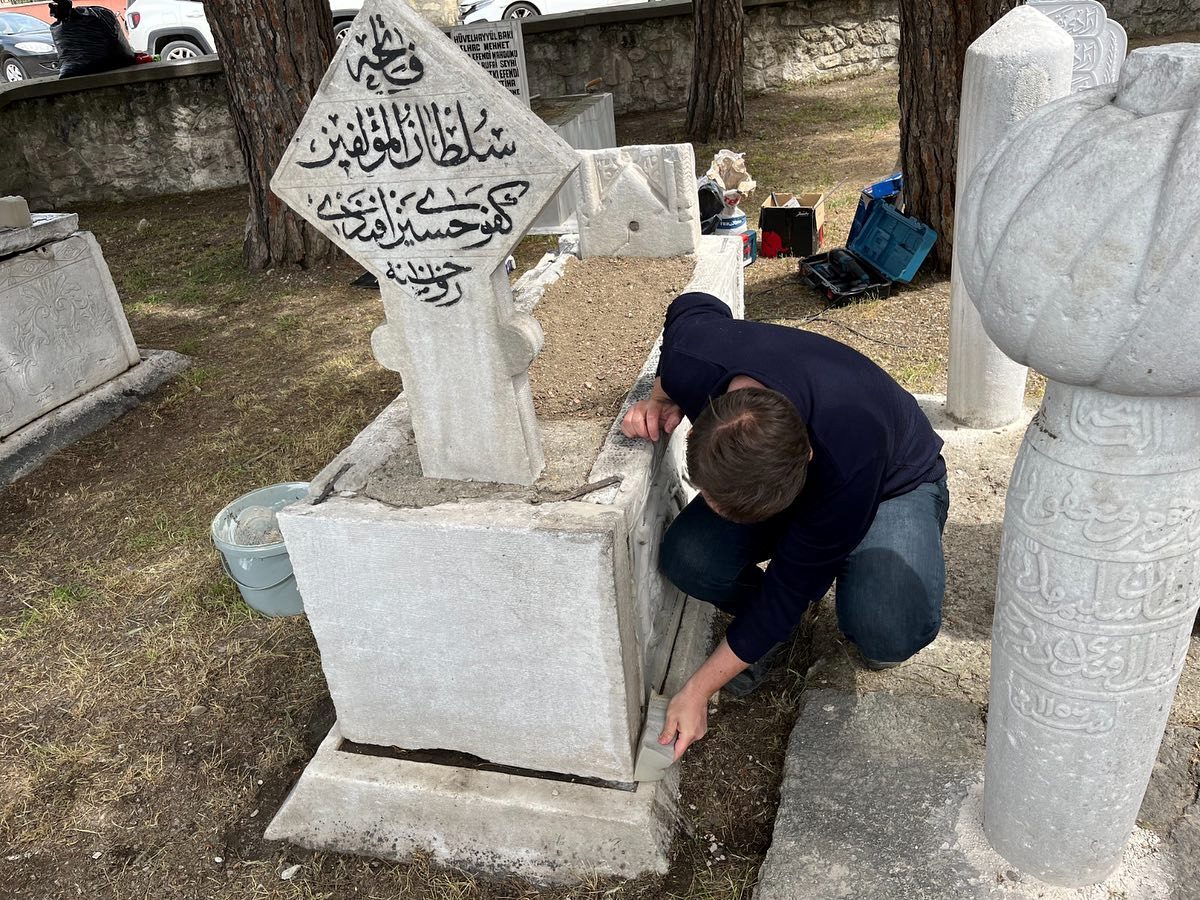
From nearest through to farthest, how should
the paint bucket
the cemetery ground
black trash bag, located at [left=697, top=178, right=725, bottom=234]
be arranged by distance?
the cemetery ground < the paint bucket < black trash bag, located at [left=697, top=178, right=725, bottom=234]

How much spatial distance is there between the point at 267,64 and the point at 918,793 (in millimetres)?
5683

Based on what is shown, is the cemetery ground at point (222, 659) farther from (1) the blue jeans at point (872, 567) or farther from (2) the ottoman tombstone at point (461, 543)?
(1) the blue jeans at point (872, 567)

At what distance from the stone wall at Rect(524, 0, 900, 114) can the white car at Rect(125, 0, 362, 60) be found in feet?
17.2

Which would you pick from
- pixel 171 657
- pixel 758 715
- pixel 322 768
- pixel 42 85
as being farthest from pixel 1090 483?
pixel 42 85

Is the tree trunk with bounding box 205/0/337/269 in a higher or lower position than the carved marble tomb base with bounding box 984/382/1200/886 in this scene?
higher

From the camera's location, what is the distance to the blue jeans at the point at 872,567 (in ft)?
7.19

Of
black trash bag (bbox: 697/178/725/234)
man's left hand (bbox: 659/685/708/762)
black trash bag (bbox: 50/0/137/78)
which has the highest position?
black trash bag (bbox: 50/0/137/78)

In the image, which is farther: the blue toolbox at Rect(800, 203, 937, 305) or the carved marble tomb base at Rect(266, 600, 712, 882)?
the blue toolbox at Rect(800, 203, 937, 305)

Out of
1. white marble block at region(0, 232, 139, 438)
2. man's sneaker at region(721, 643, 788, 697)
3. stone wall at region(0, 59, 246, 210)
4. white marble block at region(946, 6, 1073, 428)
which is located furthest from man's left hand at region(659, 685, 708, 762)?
stone wall at region(0, 59, 246, 210)

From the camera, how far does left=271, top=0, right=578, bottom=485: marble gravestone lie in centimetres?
177

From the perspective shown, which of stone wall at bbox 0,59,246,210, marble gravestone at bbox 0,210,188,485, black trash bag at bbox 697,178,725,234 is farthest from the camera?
stone wall at bbox 0,59,246,210

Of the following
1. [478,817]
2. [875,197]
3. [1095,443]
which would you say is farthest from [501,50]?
[1095,443]

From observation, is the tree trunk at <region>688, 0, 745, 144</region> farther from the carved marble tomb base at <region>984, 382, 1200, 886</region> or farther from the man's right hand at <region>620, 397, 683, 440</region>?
the carved marble tomb base at <region>984, 382, 1200, 886</region>

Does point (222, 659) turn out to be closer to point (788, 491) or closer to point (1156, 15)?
point (788, 491)
